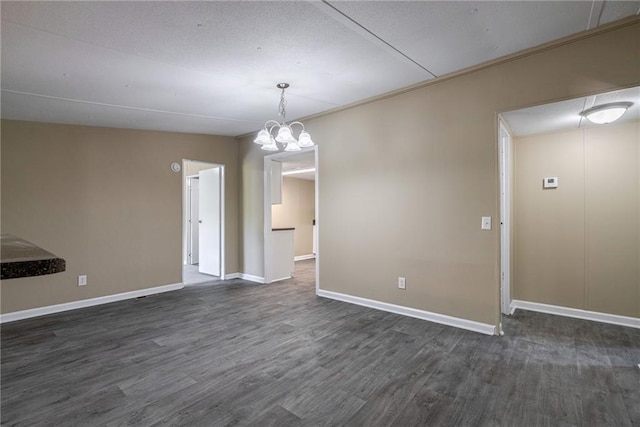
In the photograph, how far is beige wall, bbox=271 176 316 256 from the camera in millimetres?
8266

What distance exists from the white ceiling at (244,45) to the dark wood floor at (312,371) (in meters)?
2.56

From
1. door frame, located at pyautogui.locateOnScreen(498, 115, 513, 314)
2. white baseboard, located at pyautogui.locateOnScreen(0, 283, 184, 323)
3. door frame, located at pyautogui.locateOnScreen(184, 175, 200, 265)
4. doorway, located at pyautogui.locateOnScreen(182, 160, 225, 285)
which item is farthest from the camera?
door frame, located at pyautogui.locateOnScreen(184, 175, 200, 265)

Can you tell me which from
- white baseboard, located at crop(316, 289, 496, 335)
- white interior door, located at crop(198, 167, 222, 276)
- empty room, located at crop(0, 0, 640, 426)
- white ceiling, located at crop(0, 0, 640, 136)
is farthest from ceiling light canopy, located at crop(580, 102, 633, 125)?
white interior door, located at crop(198, 167, 222, 276)

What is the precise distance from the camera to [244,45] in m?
2.54

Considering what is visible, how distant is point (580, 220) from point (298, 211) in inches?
243

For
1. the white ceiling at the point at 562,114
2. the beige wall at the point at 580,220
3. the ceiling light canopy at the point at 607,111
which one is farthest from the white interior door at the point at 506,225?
the ceiling light canopy at the point at 607,111

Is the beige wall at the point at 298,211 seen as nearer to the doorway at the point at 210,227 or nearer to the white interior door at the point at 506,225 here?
the doorway at the point at 210,227

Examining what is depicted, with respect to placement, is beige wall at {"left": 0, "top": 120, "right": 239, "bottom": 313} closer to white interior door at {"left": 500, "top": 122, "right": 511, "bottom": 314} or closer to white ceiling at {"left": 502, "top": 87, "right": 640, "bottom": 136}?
white interior door at {"left": 500, "top": 122, "right": 511, "bottom": 314}

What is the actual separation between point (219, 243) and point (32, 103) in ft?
11.0

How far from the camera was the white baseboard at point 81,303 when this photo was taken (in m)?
3.82

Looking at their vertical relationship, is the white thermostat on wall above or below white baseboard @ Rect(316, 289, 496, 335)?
above

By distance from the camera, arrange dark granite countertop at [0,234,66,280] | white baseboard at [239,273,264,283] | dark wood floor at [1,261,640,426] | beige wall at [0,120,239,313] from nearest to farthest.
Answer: dark granite countertop at [0,234,66,280], dark wood floor at [1,261,640,426], beige wall at [0,120,239,313], white baseboard at [239,273,264,283]

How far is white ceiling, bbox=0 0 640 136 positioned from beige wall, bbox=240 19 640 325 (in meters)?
0.28

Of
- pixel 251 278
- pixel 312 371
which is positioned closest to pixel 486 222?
pixel 312 371
